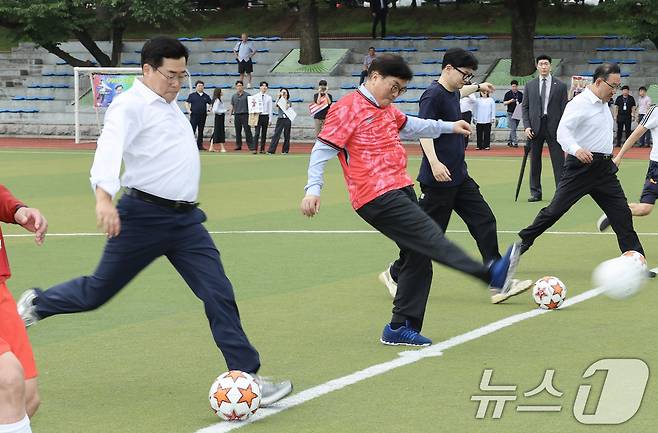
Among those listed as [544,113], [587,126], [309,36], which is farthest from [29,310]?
[309,36]

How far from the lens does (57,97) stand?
49531 mm

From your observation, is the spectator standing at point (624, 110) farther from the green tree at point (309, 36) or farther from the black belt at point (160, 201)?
the black belt at point (160, 201)

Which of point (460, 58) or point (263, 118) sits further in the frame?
point (263, 118)

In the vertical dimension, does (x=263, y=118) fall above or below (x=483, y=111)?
below

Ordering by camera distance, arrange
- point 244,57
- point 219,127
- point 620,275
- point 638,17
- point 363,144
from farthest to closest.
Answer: point 244,57
point 638,17
point 219,127
point 620,275
point 363,144

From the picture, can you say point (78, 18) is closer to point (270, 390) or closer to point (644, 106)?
point (644, 106)

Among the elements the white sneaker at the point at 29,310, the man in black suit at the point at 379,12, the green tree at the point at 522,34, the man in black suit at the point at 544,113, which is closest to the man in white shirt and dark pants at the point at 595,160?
the white sneaker at the point at 29,310

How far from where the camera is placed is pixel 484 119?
37.4m

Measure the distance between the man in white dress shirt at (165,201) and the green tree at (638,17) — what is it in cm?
3527

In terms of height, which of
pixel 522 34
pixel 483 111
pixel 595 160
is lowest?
pixel 483 111

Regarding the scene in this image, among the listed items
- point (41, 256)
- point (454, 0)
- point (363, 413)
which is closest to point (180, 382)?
point (363, 413)

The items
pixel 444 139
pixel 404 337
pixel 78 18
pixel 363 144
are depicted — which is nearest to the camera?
pixel 363 144

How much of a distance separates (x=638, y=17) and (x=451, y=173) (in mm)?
32362

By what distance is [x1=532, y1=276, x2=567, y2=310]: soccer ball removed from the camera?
10.2m
